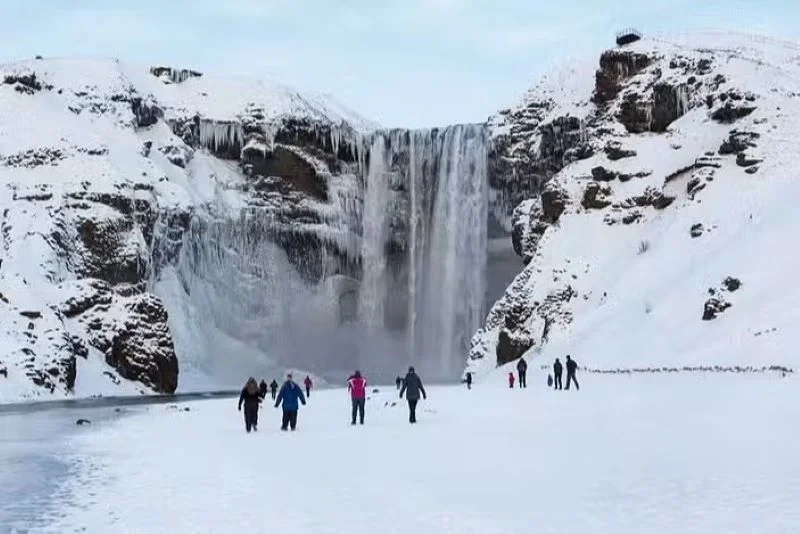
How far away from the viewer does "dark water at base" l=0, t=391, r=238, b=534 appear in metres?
12.6

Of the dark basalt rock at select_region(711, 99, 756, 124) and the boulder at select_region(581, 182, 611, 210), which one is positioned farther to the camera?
the boulder at select_region(581, 182, 611, 210)

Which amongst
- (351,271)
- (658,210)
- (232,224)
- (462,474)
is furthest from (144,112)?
(462,474)

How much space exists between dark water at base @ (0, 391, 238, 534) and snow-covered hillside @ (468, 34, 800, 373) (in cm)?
2343

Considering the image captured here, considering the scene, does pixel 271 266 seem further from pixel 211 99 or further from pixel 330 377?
pixel 211 99

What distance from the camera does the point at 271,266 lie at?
3302 inches

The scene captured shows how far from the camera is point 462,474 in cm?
1541

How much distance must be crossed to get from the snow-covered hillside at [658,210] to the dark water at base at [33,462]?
76.9 feet

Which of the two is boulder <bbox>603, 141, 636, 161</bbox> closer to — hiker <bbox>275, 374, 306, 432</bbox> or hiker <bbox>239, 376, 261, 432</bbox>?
hiker <bbox>275, 374, 306, 432</bbox>

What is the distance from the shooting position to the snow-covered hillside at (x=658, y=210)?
45.0 m

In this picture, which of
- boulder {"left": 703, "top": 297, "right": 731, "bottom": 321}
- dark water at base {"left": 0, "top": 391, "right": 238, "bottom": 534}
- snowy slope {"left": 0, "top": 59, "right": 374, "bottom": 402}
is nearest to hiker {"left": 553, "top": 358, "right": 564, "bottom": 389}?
boulder {"left": 703, "top": 297, "right": 731, "bottom": 321}

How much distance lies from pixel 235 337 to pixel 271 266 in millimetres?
6686

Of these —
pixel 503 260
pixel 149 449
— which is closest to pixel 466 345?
pixel 503 260

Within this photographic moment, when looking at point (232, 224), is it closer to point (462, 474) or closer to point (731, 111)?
point (731, 111)

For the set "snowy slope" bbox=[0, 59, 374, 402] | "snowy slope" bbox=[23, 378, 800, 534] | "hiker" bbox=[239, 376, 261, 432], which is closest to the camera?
"snowy slope" bbox=[23, 378, 800, 534]
